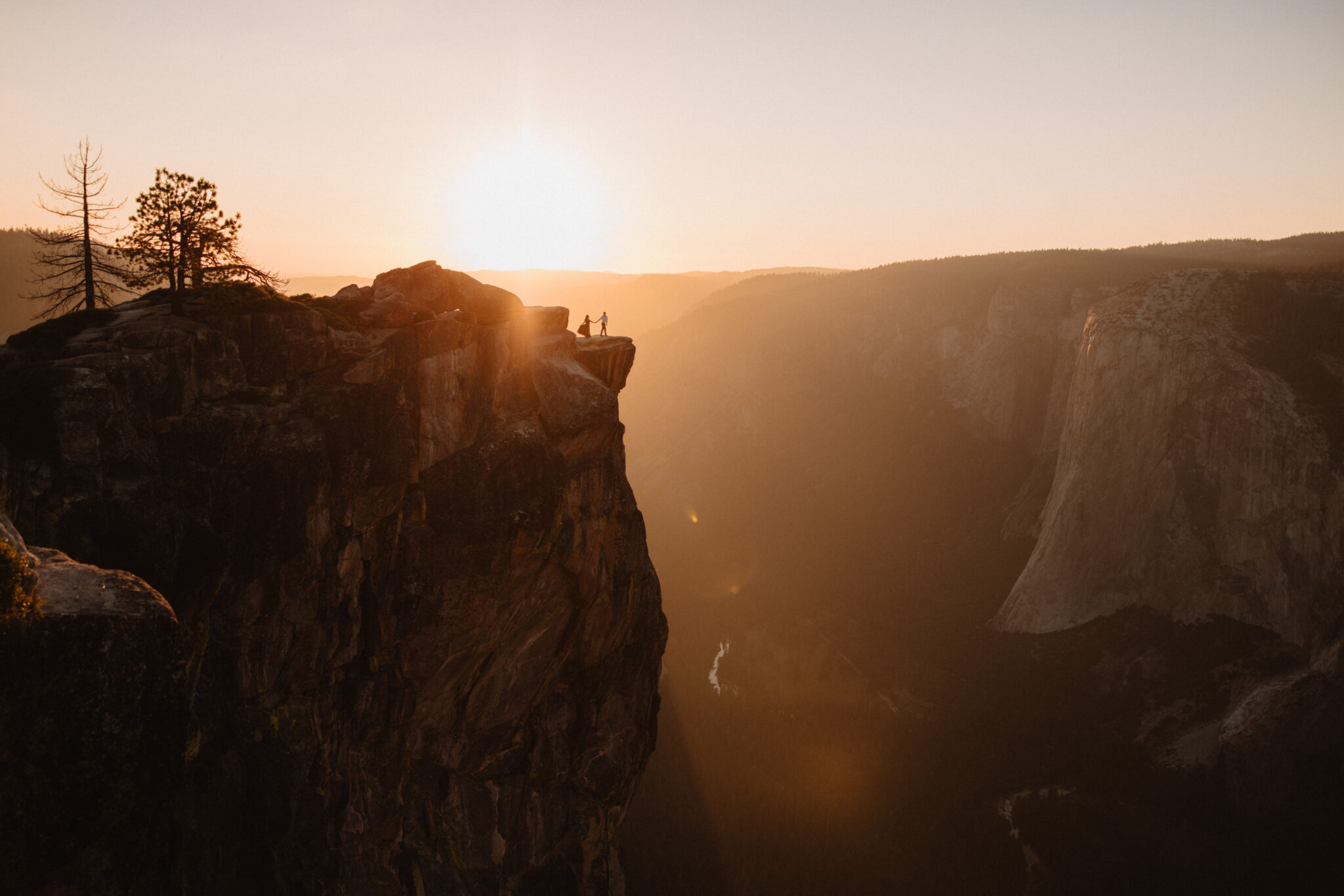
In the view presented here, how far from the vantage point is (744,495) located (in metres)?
90.9

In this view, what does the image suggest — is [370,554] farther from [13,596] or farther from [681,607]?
[681,607]

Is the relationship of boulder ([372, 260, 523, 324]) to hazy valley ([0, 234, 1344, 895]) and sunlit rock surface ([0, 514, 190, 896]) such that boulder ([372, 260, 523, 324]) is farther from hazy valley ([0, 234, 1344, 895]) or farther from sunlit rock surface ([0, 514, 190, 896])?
sunlit rock surface ([0, 514, 190, 896])

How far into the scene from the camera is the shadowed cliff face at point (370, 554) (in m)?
18.9

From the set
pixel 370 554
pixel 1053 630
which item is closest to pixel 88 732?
pixel 370 554

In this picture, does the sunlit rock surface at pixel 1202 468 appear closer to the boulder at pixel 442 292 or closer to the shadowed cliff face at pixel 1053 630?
the shadowed cliff face at pixel 1053 630

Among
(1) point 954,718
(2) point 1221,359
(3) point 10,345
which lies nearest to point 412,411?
(3) point 10,345

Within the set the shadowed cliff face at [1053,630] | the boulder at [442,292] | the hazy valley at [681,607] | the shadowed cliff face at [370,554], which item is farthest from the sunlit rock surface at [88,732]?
the shadowed cliff face at [1053,630]

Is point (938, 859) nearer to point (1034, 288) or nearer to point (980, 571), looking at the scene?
point (980, 571)

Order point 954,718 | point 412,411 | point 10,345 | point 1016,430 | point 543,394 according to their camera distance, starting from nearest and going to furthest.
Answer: point 10,345, point 412,411, point 543,394, point 954,718, point 1016,430

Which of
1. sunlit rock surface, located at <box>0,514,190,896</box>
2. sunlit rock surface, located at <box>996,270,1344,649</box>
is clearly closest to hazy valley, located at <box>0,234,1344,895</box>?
sunlit rock surface, located at <box>0,514,190,896</box>

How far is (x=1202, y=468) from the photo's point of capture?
166 feet

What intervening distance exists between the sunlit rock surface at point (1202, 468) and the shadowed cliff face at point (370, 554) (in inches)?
1639

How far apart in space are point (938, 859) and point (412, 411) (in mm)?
A: 38408

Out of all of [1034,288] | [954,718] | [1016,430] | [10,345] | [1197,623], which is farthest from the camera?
[1034,288]
